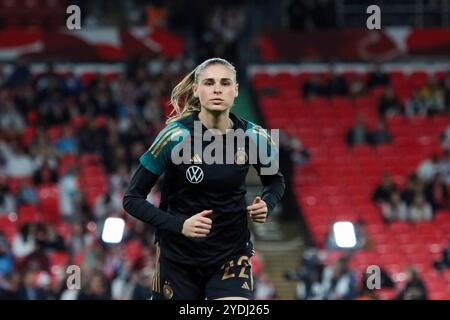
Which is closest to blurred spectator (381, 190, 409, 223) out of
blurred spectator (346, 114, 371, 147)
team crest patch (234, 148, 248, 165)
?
blurred spectator (346, 114, 371, 147)

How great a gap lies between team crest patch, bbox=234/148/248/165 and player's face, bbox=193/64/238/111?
25 cm

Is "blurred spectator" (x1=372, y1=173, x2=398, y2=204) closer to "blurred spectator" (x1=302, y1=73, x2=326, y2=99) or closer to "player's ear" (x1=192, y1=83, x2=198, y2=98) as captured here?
"blurred spectator" (x1=302, y1=73, x2=326, y2=99)

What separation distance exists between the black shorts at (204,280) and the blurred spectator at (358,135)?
13.0 metres

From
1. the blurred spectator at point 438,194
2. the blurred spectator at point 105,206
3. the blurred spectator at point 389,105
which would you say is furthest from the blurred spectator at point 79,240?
the blurred spectator at point 389,105

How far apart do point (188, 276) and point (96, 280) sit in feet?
17.8

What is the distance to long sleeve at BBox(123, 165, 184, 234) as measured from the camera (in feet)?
18.6

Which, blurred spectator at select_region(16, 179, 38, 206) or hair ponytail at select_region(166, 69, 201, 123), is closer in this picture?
hair ponytail at select_region(166, 69, 201, 123)

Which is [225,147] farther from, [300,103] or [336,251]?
[300,103]

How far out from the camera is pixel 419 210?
16875mm

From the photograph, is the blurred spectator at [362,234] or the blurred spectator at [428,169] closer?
the blurred spectator at [362,234]

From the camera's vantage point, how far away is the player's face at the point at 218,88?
5727 mm

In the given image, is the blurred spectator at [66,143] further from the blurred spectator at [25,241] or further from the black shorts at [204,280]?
the black shorts at [204,280]

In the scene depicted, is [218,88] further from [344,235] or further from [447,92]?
[447,92]

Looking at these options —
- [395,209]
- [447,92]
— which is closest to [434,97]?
[447,92]
